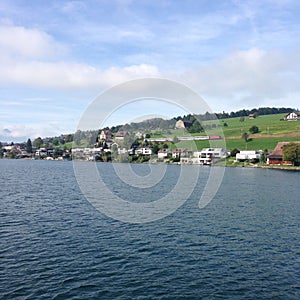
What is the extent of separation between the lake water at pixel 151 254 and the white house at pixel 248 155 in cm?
10325

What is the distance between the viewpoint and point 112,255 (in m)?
22.4

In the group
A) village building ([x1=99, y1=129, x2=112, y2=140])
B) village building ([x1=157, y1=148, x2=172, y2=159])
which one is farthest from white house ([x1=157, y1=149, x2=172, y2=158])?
village building ([x1=99, y1=129, x2=112, y2=140])

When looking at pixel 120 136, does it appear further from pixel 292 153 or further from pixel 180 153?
pixel 292 153

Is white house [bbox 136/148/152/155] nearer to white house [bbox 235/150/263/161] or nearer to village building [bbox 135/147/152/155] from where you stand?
village building [bbox 135/147/152/155]

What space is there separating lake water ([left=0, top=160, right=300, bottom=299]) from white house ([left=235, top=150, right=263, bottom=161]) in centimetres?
10325

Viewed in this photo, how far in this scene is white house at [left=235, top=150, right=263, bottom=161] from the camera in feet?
455

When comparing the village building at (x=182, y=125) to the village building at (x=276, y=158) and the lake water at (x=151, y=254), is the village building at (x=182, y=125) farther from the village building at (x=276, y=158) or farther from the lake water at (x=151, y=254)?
the lake water at (x=151, y=254)

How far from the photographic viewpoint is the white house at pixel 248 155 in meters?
139

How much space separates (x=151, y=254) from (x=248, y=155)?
407 feet

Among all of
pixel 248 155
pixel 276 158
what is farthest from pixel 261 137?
pixel 276 158

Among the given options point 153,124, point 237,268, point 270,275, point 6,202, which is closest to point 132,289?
point 237,268

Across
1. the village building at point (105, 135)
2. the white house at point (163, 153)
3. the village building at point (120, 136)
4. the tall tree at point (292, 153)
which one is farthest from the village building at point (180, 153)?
the tall tree at point (292, 153)

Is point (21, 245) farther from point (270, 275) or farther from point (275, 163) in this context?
point (275, 163)

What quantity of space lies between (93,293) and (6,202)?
2917 centimetres
